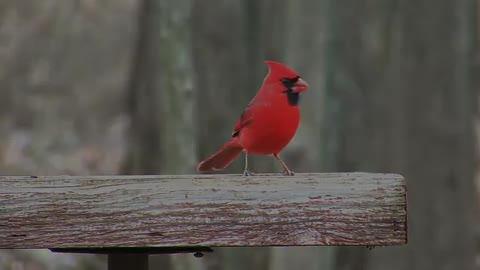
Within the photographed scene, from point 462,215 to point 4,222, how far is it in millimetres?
3015

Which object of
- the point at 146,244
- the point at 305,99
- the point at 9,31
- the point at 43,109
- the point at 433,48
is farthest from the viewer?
the point at 43,109

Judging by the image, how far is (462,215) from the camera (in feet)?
15.0

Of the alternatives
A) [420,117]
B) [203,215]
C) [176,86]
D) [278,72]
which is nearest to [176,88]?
[176,86]

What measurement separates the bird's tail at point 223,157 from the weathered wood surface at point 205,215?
42cm

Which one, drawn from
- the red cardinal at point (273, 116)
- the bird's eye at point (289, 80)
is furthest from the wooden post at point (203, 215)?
the bird's eye at point (289, 80)

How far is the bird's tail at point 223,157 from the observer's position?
2305 millimetres

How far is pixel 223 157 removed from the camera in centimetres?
233

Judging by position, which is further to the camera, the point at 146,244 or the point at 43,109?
the point at 43,109

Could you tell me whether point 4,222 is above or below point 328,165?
below

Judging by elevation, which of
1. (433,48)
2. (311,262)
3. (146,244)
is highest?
(433,48)

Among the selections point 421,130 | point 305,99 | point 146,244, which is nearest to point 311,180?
point 146,244

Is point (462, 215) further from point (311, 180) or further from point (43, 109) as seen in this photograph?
point (43, 109)

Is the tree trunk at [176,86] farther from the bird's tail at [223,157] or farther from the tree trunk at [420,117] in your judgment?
the bird's tail at [223,157]

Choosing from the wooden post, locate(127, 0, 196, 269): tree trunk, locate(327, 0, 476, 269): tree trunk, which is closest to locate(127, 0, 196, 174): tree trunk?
locate(127, 0, 196, 269): tree trunk
